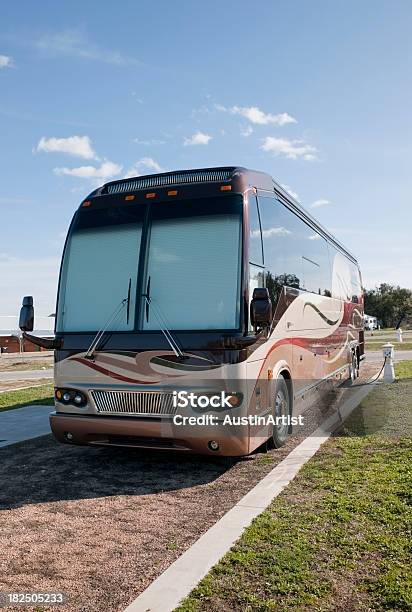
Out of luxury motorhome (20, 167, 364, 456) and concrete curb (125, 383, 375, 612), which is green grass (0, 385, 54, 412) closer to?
luxury motorhome (20, 167, 364, 456)

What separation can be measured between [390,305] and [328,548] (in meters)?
94.6

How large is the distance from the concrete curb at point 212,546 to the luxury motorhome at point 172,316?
48cm

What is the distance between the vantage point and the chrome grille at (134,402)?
235 inches

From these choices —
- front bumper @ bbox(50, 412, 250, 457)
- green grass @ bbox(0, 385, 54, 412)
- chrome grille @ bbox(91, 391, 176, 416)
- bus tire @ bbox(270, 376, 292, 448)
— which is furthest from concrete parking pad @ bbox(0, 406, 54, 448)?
bus tire @ bbox(270, 376, 292, 448)

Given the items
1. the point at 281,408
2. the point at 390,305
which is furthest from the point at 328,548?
the point at 390,305

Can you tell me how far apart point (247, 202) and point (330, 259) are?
6.18 m

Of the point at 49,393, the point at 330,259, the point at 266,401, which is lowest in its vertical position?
the point at 49,393

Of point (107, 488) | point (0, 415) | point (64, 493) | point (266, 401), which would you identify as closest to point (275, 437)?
point (266, 401)

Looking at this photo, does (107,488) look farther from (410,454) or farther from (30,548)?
(410,454)

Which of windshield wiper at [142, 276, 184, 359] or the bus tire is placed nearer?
windshield wiper at [142, 276, 184, 359]

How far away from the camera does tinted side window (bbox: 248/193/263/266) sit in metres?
6.18

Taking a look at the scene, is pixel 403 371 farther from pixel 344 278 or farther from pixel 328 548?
pixel 328 548

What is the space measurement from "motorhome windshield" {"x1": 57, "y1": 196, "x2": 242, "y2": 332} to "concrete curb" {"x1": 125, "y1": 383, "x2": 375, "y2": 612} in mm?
1783

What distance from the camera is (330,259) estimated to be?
1193cm
